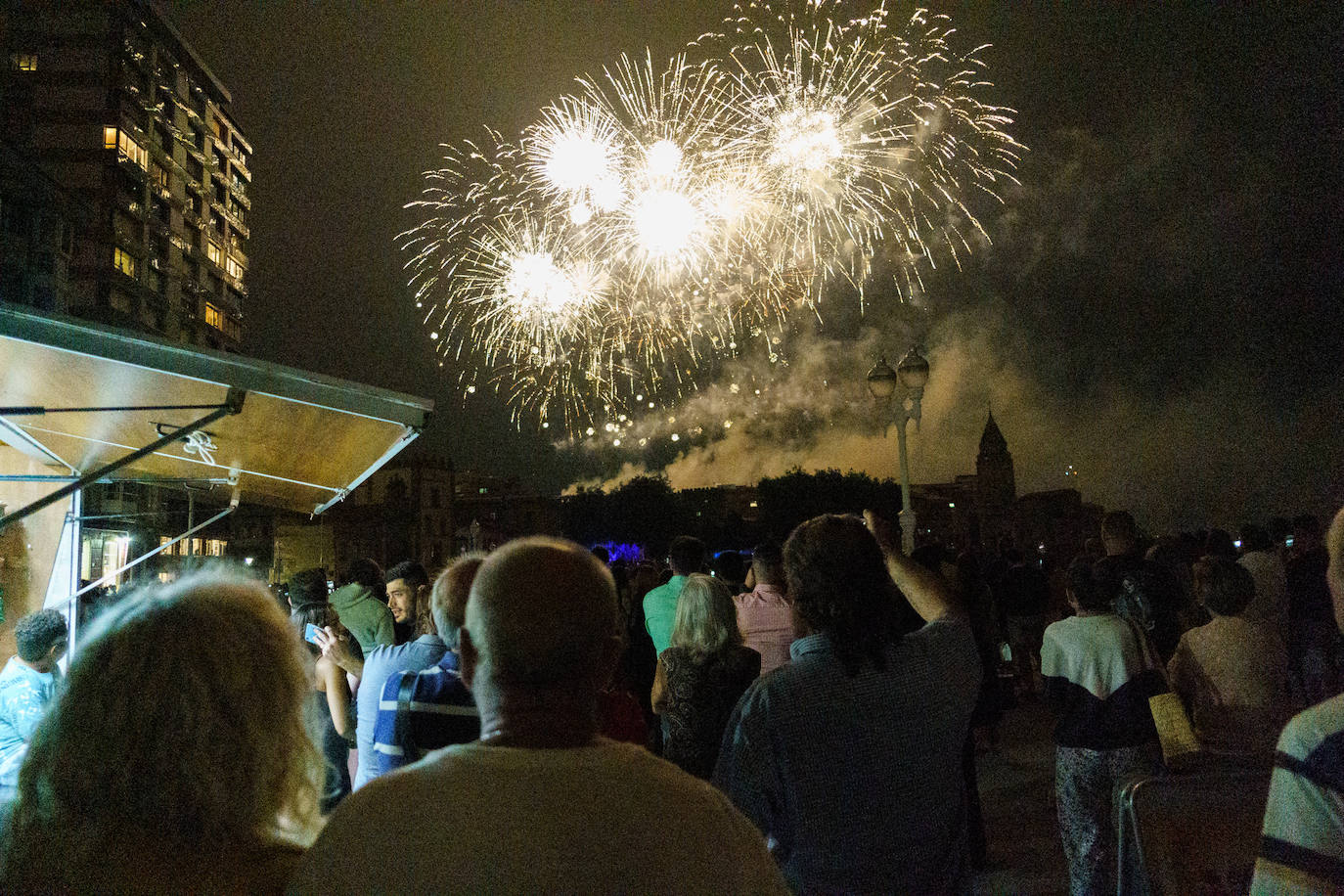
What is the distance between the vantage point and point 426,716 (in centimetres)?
Result: 288

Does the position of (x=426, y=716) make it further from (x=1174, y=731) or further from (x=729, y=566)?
(x=729, y=566)

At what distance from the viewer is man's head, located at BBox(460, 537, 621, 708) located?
1.45 metres

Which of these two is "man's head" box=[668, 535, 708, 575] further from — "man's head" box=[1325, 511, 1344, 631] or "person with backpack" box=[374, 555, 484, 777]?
"man's head" box=[1325, 511, 1344, 631]

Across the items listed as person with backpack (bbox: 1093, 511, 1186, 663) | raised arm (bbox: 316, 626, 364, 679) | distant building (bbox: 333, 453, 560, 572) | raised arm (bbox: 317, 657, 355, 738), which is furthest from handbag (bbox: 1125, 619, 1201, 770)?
distant building (bbox: 333, 453, 560, 572)

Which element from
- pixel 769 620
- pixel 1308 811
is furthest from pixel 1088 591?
pixel 1308 811

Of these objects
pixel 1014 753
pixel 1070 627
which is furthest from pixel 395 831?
pixel 1014 753

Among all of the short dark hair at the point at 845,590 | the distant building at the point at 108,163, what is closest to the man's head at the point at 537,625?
the short dark hair at the point at 845,590

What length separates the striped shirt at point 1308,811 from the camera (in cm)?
160

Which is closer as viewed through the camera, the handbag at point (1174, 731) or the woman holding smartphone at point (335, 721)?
the handbag at point (1174, 731)

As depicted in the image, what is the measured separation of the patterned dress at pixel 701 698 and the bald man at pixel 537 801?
8.20 ft

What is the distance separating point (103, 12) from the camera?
157 feet

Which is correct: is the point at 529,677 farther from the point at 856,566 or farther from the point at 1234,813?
the point at 1234,813

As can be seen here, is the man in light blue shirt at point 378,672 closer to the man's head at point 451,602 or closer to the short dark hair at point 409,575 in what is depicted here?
the man's head at point 451,602

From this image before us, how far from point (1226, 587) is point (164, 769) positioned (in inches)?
166
